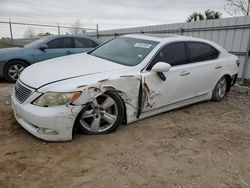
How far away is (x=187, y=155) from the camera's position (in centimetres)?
333

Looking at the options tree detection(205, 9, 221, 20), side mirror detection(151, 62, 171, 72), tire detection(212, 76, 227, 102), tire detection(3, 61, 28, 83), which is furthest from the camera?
tree detection(205, 9, 221, 20)

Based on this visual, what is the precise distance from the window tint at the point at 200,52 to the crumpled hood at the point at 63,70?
169 cm

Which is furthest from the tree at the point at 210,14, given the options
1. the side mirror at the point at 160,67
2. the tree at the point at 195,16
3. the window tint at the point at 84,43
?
the side mirror at the point at 160,67

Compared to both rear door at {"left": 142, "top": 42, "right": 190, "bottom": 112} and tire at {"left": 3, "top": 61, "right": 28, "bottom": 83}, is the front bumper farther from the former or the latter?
tire at {"left": 3, "top": 61, "right": 28, "bottom": 83}

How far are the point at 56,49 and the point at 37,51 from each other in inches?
24.5

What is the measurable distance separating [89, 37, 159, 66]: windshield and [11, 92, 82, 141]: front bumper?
1.34 meters

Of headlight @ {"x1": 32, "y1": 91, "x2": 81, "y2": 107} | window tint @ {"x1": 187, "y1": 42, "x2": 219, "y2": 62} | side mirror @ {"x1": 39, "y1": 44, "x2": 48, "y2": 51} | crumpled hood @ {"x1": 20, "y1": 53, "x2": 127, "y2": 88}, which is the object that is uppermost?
window tint @ {"x1": 187, "y1": 42, "x2": 219, "y2": 62}

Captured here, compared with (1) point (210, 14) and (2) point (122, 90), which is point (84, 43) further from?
(1) point (210, 14)

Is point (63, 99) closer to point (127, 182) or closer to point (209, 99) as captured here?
point (127, 182)

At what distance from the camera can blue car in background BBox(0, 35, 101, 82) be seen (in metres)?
7.08

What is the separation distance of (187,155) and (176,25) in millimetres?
7276

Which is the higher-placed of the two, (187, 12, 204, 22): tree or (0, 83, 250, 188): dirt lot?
(187, 12, 204, 22): tree

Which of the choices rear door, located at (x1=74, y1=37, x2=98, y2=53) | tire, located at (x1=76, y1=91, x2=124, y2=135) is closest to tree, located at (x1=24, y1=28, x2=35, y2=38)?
rear door, located at (x1=74, y1=37, x2=98, y2=53)

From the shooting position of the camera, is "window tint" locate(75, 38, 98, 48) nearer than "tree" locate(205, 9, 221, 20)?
Yes
